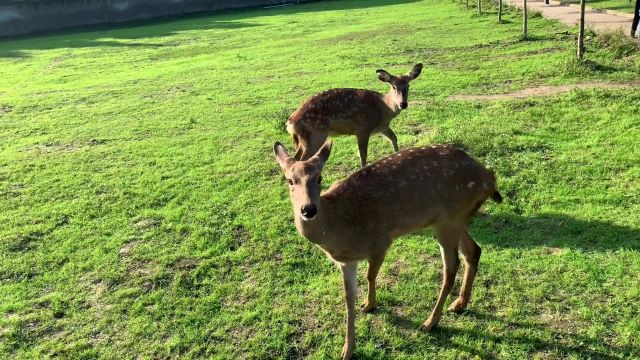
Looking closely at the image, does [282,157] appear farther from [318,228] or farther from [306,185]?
[318,228]

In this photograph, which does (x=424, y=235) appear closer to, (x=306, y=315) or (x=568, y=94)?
(x=306, y=315)

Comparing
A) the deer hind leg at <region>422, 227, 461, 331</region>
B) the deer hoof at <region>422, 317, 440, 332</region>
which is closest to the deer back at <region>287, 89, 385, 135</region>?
the deer hind leg at <region>422, 227, 461, 331</region>

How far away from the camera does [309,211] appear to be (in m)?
4.14

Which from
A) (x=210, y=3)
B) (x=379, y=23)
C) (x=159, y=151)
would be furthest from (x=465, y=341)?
(x=210, y=3)

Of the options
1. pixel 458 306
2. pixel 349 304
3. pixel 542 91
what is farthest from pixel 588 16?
pixel 349 304

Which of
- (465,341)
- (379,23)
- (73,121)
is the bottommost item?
(465,341)

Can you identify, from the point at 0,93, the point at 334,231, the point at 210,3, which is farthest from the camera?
the point at 210,3

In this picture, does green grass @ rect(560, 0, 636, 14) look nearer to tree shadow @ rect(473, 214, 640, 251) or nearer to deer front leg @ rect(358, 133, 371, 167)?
deer front leg @ rect(358, 133, 371, 167)

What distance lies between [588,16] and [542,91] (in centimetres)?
1000

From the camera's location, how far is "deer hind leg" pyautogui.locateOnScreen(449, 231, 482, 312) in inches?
190

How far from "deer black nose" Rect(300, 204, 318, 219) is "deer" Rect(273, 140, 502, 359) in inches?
11.5

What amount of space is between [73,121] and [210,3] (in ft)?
89.6

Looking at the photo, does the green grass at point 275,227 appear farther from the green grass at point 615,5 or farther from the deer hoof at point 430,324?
the green grass at point 615,5

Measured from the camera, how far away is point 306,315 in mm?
5160
